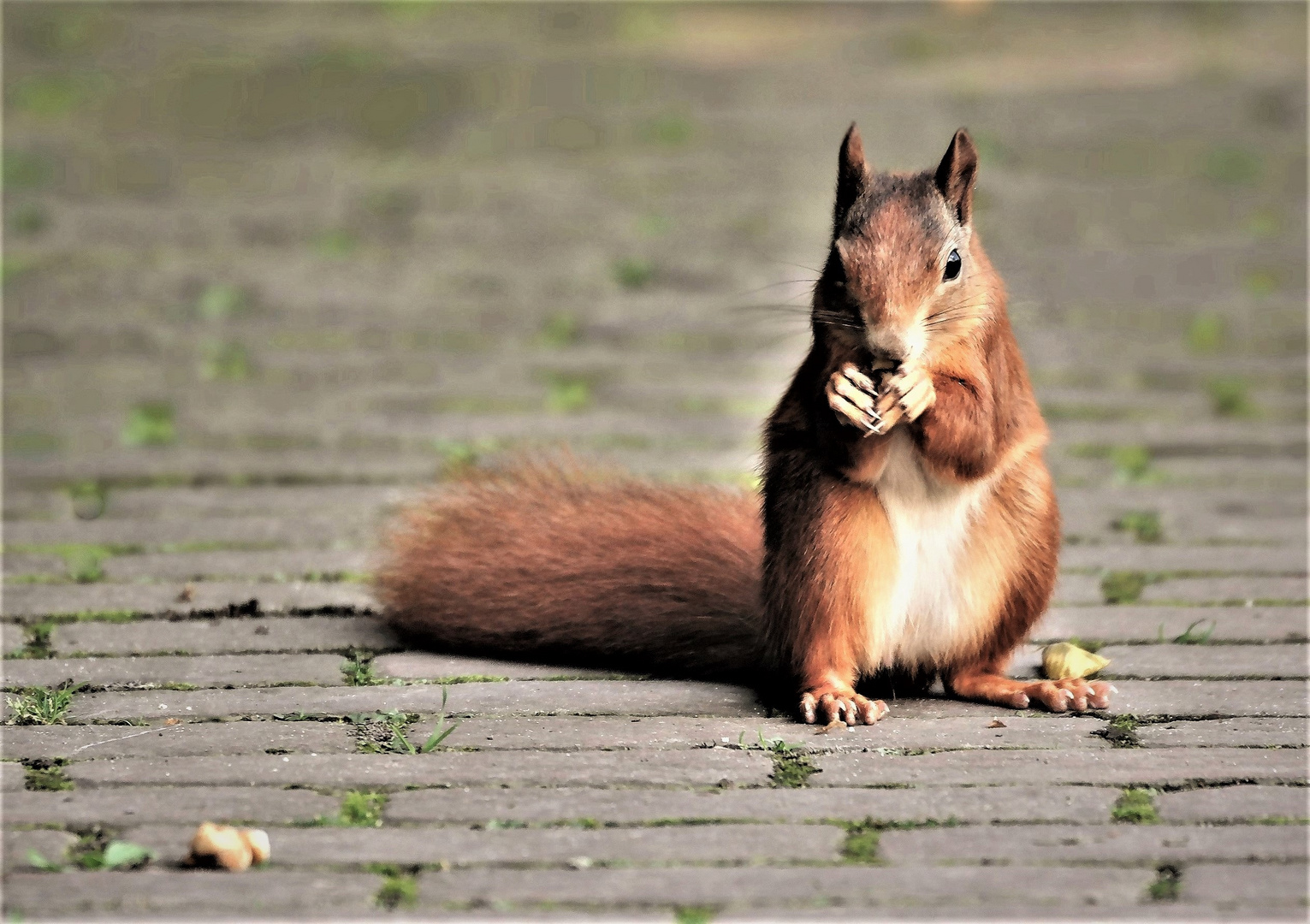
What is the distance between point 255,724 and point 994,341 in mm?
1358

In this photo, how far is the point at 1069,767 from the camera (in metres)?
2.52

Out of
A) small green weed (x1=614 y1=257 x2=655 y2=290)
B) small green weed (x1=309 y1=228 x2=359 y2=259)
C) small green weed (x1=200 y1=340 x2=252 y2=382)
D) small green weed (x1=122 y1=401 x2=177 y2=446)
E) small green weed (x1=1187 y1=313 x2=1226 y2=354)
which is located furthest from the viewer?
small green weed (x1=309 y1=228 x2=359 y2=259)

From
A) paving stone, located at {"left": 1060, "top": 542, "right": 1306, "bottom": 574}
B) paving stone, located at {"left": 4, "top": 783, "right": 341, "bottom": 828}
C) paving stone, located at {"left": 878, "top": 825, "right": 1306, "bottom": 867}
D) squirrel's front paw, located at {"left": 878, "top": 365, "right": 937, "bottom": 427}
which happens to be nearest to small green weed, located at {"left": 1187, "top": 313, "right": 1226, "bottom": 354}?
paving stone, located at {"left": 1060, "top": 542, "right": 1306, "bottom": 574}

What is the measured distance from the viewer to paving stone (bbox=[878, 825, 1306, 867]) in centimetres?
220

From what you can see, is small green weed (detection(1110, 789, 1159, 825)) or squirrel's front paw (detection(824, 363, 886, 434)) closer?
small green weed (detection(1110, 789, 1159, 825))

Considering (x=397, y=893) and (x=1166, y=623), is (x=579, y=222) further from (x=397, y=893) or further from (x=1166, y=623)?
(x=397, y=893)

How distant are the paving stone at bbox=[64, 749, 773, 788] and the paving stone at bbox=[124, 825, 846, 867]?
0.17 meters

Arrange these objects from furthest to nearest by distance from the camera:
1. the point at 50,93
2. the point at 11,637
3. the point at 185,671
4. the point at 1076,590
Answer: the point at 50,93
the point at 1076,590
the point at 11,637
the point at 185,671

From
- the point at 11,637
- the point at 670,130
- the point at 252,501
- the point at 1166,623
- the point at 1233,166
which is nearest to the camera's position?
the point at 11,637

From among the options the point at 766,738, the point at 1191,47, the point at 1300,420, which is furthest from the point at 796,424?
the point at 1191,47

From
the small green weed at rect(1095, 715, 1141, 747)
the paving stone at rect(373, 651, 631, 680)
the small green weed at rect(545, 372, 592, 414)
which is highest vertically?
the small green weed at rect(545, 372, 592, 414)

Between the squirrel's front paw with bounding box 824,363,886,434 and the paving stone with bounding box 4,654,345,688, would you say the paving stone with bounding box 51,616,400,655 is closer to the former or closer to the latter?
the paving stone with bounding box 4,654,345,688

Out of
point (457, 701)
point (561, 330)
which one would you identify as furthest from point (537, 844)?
point (561, 330)

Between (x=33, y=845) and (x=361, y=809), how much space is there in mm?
439
